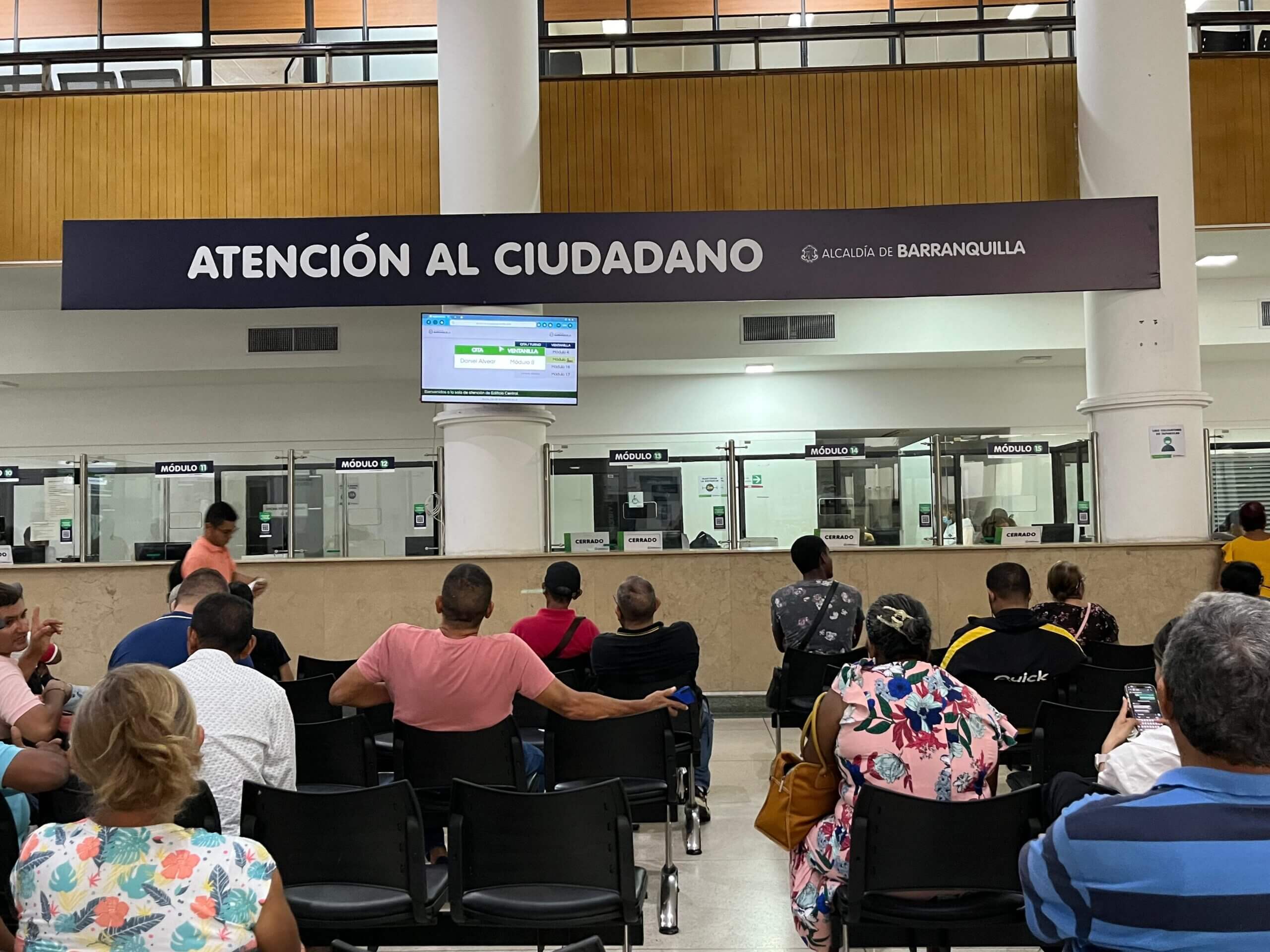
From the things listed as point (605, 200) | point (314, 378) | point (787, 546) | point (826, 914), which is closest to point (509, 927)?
point (826, 914)

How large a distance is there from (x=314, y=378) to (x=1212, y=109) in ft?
31.4

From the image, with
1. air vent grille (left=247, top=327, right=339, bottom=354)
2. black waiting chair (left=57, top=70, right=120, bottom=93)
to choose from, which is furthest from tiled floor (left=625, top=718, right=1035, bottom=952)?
black waiting chair (left=57, top=70, right=120, bottom=93)

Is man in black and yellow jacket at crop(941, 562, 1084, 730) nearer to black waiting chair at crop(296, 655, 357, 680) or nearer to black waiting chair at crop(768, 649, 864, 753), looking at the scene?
black waiting chair at crop(768, 649, 864, 753)

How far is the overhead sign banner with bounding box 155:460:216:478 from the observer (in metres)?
9.47

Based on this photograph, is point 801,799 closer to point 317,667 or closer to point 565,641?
point 565,641

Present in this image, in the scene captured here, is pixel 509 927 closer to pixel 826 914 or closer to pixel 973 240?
pixel 826 914

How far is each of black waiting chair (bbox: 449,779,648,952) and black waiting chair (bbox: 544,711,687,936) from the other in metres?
1.08

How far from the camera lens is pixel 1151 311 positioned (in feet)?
26.9

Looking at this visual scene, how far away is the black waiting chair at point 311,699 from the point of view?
4.73 metres

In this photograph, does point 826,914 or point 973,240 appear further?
point 973,240

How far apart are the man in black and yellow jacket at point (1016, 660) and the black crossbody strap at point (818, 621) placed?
1.30 meters

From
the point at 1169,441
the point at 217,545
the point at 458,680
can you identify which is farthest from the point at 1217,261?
the point at 458,680

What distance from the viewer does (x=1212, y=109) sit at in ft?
30.7

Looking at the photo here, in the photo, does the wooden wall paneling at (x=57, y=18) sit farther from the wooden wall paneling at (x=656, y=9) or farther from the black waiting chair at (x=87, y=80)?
the wooden wall paneling at (x=656, y=9)
